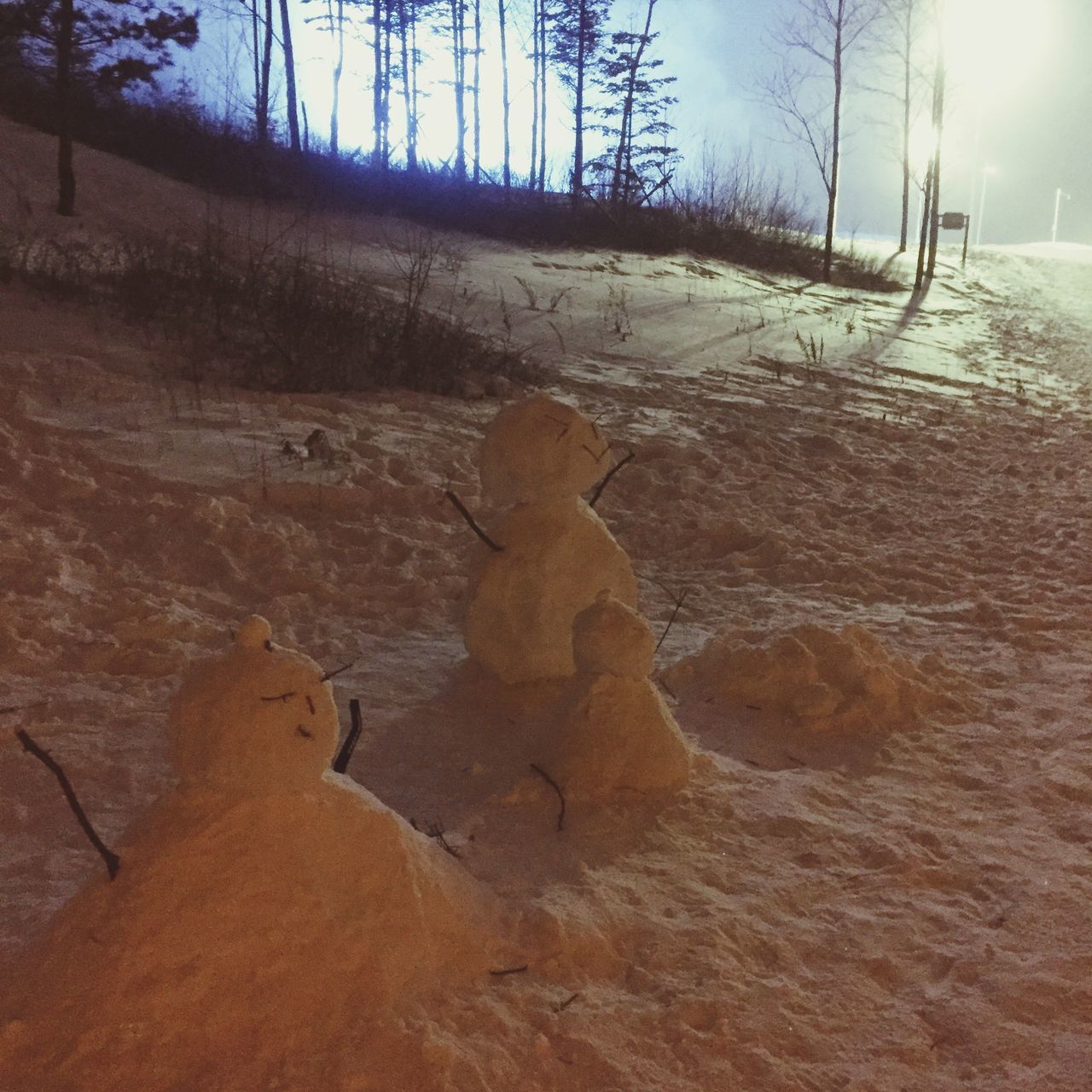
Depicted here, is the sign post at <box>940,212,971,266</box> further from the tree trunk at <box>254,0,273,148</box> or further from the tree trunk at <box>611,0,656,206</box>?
the tree trunk at <box>254,0,273,148</box>

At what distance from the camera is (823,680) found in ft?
9.50

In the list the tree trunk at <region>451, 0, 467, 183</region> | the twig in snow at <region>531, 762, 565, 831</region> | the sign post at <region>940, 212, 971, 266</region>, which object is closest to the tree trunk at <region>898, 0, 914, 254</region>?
the sign post at <region>940, 212, 971, 266</region>

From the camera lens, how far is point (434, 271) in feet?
34.9

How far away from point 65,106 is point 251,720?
10297mm

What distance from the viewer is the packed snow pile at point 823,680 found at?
2764mm

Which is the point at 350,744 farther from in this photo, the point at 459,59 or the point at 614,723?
the point at 459,59

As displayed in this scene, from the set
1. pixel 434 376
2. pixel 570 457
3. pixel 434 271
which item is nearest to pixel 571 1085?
pixel 570 457

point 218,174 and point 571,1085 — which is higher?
point 218,174

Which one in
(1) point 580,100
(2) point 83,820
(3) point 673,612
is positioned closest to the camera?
(2) point 83,820

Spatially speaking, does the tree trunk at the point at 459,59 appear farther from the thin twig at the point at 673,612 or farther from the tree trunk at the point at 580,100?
the thin twig at the point at 673,612

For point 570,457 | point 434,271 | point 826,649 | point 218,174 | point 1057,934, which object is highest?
point 218,174

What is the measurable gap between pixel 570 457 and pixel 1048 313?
17.1m

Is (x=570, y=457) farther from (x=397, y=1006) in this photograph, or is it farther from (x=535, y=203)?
(x=535, y=203)

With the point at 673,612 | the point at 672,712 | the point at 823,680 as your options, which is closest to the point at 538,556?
the point at 672,712
